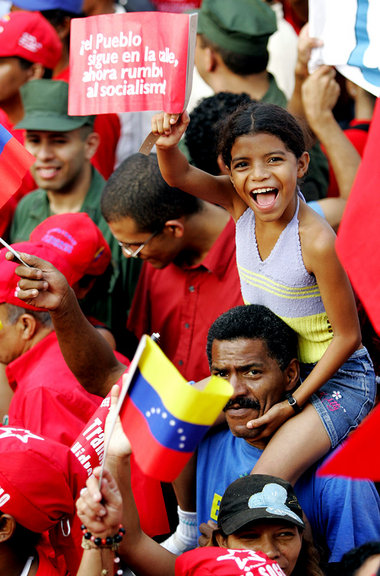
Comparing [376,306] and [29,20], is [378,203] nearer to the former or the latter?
[376,306]

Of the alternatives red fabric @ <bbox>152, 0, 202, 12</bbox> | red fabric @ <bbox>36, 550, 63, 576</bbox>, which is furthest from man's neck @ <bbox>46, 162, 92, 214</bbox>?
red fabric @ <bbox>36, 550, 63, 576</bbox>

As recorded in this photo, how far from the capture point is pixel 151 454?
7.39ft

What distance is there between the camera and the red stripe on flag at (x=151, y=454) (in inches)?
88.0

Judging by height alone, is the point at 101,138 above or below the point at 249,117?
below

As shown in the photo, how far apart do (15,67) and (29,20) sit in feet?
1.07

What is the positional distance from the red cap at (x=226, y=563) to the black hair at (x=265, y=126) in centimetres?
143

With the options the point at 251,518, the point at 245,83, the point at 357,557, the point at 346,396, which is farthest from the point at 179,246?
the point at 357,557

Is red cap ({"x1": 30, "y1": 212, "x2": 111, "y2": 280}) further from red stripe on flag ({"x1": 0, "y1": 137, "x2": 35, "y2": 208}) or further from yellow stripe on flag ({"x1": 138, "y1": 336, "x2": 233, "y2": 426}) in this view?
yellow stripe on flag ({"x1": 138, "y1": 336, "x2": 233, "y2": 426})

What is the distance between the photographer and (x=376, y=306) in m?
2.19

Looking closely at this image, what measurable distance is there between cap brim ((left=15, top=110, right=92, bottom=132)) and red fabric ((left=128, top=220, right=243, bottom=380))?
47.2 inches

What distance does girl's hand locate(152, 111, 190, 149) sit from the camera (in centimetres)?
303

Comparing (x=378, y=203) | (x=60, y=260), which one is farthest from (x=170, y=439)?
(x=60, y=260)

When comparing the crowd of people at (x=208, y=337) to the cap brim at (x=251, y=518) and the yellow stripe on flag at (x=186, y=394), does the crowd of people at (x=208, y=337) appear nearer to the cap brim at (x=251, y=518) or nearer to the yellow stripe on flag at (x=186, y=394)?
the cap brim at (x=251, y=518)

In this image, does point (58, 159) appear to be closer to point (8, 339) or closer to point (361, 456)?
point (8, 339)
